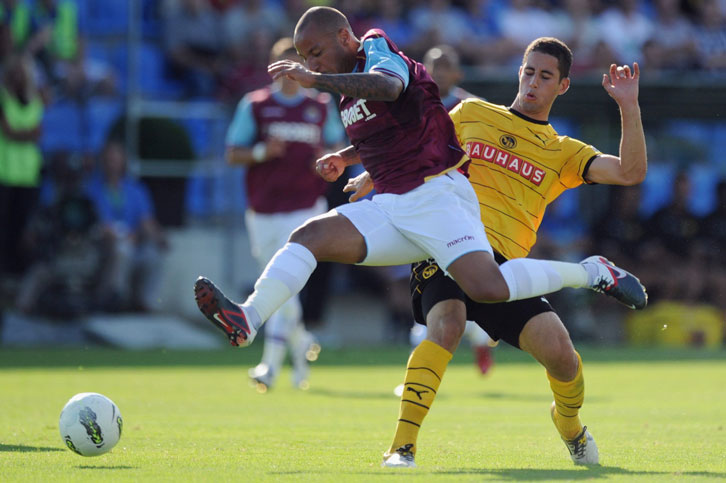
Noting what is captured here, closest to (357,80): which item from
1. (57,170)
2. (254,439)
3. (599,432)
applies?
(254,439)

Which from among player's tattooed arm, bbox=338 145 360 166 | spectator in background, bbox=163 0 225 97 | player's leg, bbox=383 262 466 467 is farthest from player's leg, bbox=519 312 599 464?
spectator in background, bbox=163 0 225 97

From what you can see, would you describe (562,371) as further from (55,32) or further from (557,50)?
(55,32)

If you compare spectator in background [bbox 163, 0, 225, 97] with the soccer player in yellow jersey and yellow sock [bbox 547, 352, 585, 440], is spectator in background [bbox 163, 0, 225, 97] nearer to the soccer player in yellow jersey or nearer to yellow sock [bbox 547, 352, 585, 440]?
the soccer player in yellow jersey

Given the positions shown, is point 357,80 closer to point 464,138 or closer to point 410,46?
point 464,138

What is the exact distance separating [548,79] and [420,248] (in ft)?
4.23

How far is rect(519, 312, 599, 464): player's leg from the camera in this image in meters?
5.80

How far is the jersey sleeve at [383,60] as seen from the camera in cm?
558

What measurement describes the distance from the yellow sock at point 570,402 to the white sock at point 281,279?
4.40ft

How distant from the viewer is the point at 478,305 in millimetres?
5996

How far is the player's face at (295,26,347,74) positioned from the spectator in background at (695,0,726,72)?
13.6 metres

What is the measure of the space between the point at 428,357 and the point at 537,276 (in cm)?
65

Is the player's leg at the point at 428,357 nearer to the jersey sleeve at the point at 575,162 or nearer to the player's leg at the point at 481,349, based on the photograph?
the jersey sleeve at the point at 575,162

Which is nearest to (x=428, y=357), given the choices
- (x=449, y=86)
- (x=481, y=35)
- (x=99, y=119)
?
(x=449, y=86)

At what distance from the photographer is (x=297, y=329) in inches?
440
